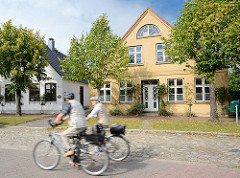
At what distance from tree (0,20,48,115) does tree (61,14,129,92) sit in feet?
13.6

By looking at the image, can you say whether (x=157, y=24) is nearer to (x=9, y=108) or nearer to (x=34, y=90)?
(x=34, y=90)

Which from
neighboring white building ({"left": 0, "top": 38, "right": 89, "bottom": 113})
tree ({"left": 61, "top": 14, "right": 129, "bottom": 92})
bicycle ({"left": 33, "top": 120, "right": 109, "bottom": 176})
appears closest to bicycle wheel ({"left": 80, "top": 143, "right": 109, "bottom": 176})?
bicycle ({"left": 33, "top": 120, "right": 109, "bottom": 176})

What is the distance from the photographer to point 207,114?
49.0 feet

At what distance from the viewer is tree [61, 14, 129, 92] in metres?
13.0

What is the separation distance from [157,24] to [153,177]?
14692mm

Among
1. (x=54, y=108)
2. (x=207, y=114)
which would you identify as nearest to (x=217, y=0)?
(x=207, y=114)

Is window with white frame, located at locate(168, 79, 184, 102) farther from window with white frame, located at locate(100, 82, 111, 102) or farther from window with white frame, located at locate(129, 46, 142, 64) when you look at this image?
window with white frame, located at locate(100, 82, 111, 102)

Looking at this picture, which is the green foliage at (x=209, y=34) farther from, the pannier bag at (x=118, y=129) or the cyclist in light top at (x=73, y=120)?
the cyclist in light top at (x=73, y=120)

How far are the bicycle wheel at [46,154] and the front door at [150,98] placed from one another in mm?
12661

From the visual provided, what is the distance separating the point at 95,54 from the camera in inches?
508

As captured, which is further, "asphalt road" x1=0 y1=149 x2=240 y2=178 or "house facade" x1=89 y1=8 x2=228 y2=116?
"house facade" x1=89 y1=8 x2=228 y2=116

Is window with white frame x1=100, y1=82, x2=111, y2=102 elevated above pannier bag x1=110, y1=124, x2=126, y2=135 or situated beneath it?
elevated above

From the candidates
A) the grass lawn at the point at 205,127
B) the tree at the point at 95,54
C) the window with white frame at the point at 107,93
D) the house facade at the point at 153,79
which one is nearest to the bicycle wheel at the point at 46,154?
the grass lawn at the point at 205,127

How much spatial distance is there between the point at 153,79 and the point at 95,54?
5.87 m
